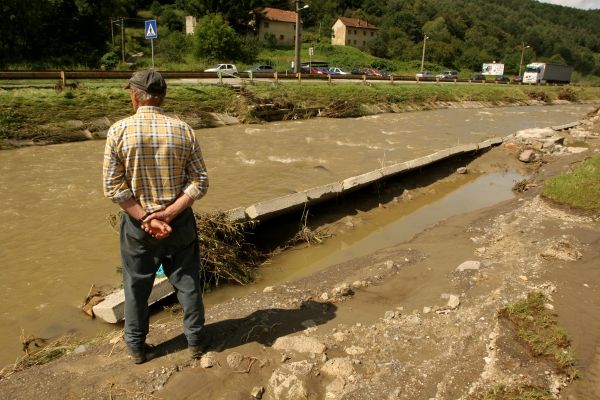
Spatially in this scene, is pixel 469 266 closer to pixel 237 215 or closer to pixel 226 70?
pixel 237 215

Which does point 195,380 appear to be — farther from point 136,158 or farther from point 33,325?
point 33,325

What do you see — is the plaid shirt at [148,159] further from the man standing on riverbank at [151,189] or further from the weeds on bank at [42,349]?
the weeds on bank at [42,349]

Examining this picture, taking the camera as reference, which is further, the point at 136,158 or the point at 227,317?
the point at 227,317

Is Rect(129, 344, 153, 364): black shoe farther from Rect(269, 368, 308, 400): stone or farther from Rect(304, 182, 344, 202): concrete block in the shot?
Rect(304, 182, 344, 202): concrete block

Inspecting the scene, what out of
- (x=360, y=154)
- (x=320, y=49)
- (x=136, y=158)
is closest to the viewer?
(x=136, y=158)

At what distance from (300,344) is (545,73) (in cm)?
6965

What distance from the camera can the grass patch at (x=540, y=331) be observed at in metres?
3.60

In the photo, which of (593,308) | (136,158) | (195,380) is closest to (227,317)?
(195,380)

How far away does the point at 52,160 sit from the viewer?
490 inches

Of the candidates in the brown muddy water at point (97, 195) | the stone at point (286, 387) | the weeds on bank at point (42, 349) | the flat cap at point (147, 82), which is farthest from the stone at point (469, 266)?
the flat cap at point (147, 82)

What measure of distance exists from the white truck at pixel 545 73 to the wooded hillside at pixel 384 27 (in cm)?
2711

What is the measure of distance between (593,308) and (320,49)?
74.6 meters

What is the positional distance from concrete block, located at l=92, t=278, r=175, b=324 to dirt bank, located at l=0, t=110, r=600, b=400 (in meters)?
0.75

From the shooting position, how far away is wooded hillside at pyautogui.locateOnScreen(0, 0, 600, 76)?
4009 cm
